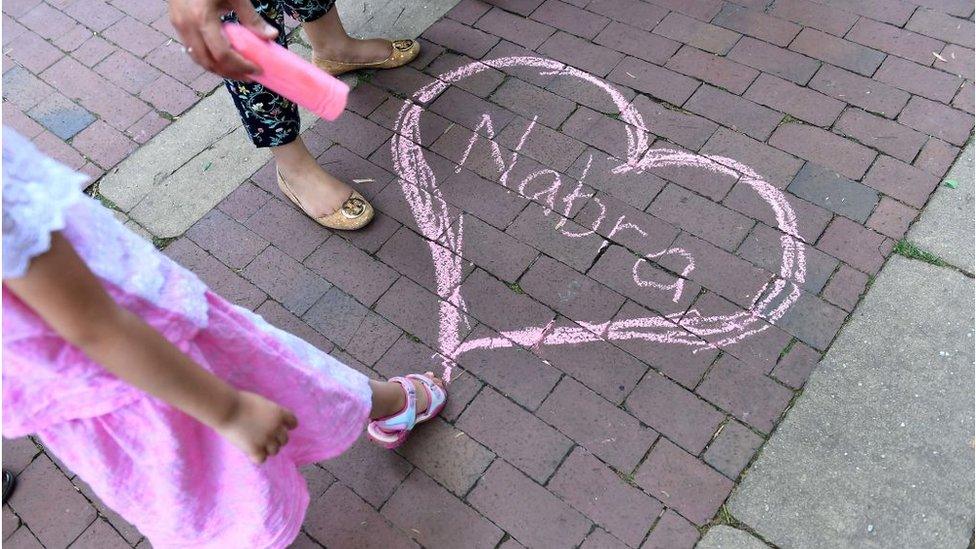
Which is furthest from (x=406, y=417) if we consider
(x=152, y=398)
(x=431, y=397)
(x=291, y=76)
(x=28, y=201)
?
(x=28, y=201)

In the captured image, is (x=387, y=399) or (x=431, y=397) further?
(x=431, y=397)

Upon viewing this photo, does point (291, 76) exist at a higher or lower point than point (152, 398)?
higher

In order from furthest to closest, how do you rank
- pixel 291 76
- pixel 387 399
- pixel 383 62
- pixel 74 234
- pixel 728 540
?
pixel 383 62, pixel 387 399, pixel 728 540, pixel 291 76, pixel 74 234

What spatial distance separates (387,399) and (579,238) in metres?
0.94

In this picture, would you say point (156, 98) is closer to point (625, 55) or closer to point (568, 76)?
point (568, 76)

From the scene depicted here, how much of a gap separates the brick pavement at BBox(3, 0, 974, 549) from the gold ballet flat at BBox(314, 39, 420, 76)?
0.18 ft

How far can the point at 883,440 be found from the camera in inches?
82.3

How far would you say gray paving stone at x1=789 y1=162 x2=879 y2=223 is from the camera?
8.46 ft

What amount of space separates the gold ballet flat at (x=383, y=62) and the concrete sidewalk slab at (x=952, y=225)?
211 centimetres

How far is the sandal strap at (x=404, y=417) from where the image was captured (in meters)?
2.15

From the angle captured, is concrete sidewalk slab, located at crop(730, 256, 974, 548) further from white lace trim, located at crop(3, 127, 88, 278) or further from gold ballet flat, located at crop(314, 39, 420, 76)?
gold ballet flat, located at crop(314, 39, 420, 76)

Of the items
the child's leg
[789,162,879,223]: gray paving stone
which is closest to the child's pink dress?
the child's leg

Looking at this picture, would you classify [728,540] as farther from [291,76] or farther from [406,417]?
[291,76]

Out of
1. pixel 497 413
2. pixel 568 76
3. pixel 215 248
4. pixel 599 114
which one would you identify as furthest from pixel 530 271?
pixel 215 248
